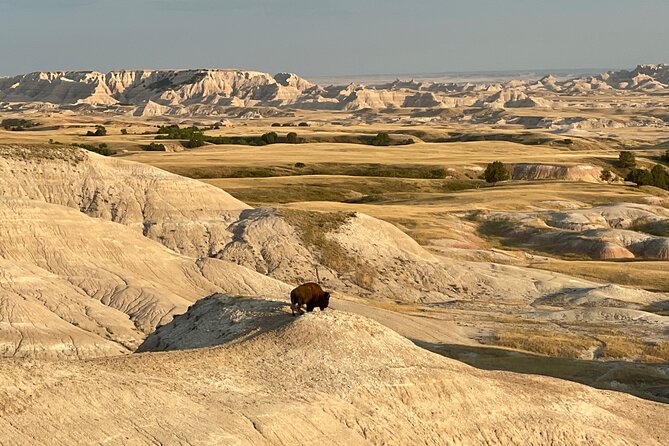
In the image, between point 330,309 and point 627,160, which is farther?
point 627,160

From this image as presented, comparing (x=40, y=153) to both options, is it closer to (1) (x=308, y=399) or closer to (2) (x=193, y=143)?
(1) (x=308, y=399)

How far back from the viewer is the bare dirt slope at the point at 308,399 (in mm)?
19922

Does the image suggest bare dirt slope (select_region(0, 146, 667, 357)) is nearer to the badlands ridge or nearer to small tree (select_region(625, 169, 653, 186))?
the badlands ridge

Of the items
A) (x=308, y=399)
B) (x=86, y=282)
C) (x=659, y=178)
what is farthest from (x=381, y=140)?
(x=308, y=399)

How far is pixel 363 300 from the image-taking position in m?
56.9

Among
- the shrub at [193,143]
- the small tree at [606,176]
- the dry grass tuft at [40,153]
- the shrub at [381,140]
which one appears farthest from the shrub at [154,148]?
the dry grass tuft at [40,153]

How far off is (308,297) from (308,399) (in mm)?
5876

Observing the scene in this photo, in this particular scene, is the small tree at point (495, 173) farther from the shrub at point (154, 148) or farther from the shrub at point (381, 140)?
the shrub at point (154, 148)

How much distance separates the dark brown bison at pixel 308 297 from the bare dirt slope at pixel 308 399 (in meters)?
0.98

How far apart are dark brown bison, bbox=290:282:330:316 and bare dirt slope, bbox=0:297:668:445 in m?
0.98

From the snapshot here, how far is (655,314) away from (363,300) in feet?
64.7

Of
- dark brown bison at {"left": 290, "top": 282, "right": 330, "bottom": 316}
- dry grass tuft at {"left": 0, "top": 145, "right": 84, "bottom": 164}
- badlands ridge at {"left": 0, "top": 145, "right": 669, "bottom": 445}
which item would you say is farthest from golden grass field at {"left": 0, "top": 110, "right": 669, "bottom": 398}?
dry grass tuft at {"left": 0, "top": 145, "right": 84, "bottom": 164}

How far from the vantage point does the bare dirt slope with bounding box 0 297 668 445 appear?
1992 centimetres

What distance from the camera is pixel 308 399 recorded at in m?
22.8
